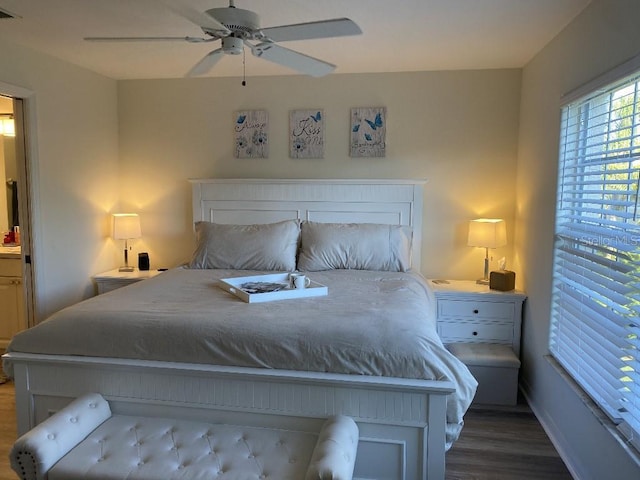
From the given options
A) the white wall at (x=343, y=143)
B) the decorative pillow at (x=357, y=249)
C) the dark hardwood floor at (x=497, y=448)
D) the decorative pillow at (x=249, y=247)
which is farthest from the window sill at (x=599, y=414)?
the decorative pillow at (x=249, y=247)

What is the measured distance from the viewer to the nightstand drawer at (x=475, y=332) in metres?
3.52

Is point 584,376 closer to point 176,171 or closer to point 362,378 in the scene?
point 362,378

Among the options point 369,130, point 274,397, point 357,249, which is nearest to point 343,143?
point 369,130

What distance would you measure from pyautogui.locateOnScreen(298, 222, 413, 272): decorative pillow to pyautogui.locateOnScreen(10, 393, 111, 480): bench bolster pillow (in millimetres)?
1863

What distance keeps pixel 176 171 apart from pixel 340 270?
1.91 metres

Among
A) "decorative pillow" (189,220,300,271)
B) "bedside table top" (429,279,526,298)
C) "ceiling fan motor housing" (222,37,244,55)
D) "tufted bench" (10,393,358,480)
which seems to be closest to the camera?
"tufted bench" (10,393,358,480)

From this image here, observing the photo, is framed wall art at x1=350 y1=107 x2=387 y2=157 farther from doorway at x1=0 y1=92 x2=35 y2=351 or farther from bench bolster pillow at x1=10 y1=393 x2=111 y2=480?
bench bolster pillow at x1=10 y1=393 x2=111 y2=480

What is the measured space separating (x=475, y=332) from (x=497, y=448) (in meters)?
1.02

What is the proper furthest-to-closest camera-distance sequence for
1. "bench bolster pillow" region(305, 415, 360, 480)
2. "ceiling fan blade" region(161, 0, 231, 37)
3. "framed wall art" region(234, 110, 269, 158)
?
"framed wall art" region(234, 110, 269, 158) < "ceiling fan blade" region(161, 0, 231, 37) < "bench bolster pillow" region(305, 415, 360, 480)

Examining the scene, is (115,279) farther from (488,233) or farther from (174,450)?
(488,233)

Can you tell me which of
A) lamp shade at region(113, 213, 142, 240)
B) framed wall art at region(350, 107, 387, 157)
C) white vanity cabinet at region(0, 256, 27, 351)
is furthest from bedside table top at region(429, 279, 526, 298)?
white vanity cabinet at region(0, 256, 27, 351)

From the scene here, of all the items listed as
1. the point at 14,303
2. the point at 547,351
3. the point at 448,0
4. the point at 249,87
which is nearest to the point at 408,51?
the point at 448,0

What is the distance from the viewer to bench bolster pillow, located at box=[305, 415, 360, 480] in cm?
164

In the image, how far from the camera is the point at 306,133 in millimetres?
4160
